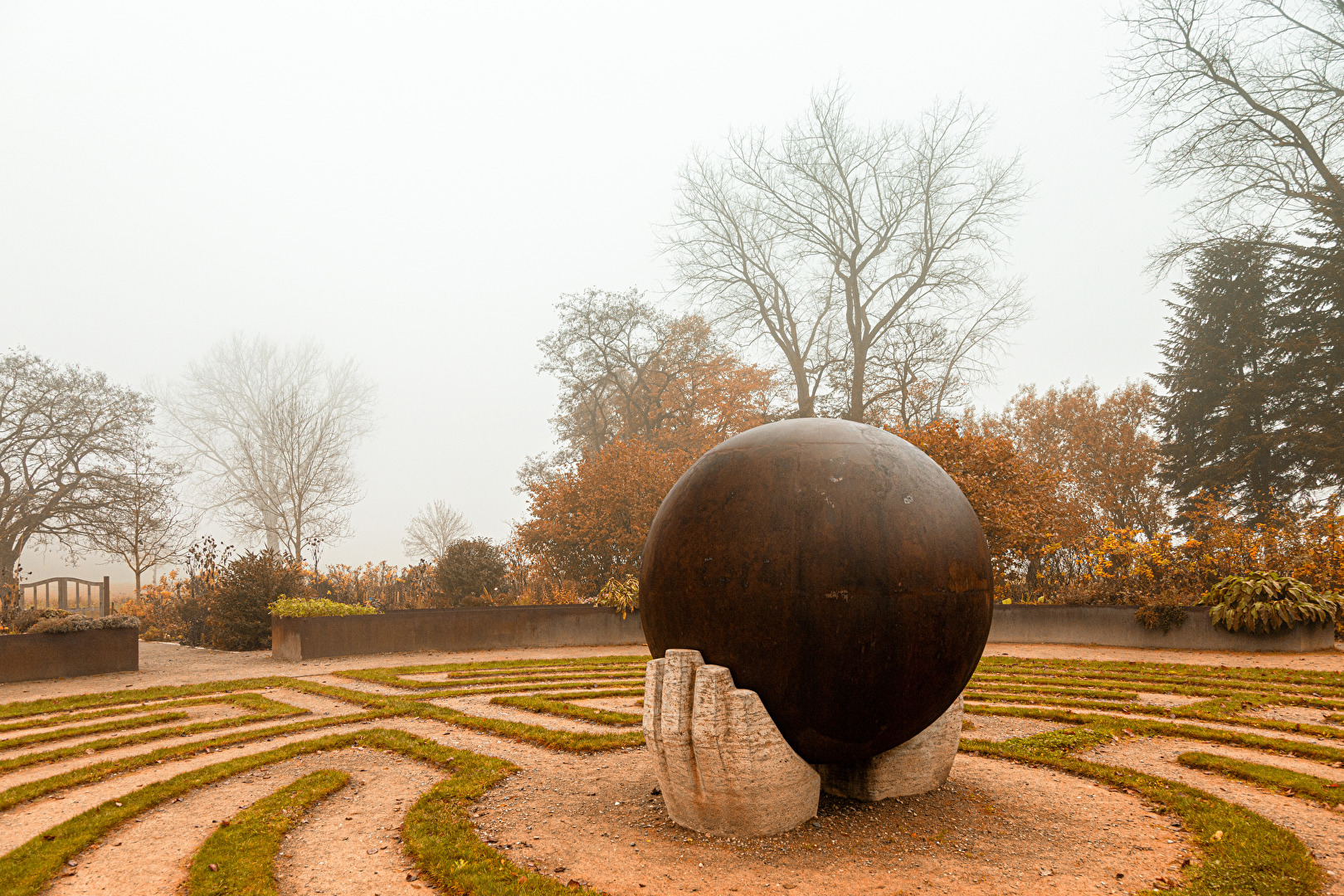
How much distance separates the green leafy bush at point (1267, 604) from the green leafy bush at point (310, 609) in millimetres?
18448

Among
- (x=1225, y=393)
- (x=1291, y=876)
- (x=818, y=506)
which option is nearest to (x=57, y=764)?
(x=818, y=506)

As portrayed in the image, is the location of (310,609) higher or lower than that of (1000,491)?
lower

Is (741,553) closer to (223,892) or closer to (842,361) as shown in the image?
(223,892)

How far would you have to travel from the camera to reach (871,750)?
552cm

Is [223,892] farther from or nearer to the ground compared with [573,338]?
nearer to the ground

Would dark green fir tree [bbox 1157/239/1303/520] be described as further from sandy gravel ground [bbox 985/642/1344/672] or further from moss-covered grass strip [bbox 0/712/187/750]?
moss-covered grass strip [bbox 0/712/187/750]

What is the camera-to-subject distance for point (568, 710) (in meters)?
9.95

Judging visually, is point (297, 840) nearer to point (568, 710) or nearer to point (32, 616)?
point (568, 710)

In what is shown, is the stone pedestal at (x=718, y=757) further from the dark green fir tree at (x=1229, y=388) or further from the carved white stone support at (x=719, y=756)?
the dark green fir tree at (x=1229, y=388)

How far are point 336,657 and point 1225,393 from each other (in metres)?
33.2

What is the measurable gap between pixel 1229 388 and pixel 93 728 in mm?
36110

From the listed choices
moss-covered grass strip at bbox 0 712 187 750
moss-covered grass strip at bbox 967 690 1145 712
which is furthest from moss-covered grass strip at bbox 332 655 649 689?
Answer: moss-covered grass strip at bbox 967 690 1145 712

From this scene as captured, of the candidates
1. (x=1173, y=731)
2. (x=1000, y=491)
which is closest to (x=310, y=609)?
(x=1173, y=731)

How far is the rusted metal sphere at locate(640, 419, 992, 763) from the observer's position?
16.5 feet
